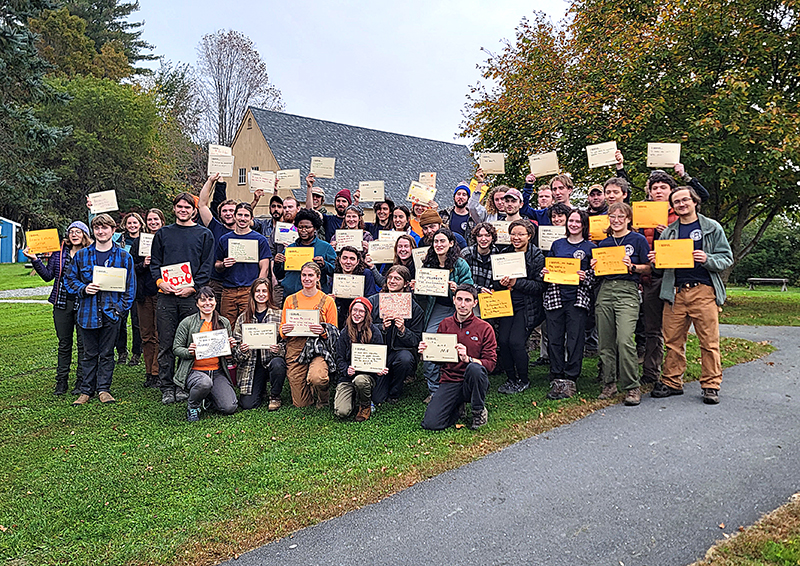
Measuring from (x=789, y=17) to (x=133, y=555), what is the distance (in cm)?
1722

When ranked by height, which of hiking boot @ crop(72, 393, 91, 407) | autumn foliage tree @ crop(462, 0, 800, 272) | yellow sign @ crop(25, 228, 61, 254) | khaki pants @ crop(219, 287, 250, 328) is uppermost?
autumn foliage tree @ crop(462, 0, 800, 272)

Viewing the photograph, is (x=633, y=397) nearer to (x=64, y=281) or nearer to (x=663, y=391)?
(x=663, y=391)

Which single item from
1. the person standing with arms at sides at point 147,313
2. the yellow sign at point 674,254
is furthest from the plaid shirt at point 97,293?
the yellow sign at point 674,254

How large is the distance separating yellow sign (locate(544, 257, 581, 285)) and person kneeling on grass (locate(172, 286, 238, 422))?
3.75 m

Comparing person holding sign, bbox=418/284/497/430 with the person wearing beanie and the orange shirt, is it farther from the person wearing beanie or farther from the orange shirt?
the orange shirt

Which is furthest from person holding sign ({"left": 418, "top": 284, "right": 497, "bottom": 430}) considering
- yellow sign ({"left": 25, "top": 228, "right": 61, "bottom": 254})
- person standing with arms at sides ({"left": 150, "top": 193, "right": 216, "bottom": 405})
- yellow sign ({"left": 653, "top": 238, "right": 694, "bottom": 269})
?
yellow sign ({"left": 25, "top": 228, "right": 61, "bottom": 254})

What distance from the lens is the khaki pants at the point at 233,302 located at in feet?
24.6

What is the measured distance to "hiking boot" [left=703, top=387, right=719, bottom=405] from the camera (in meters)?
6.23

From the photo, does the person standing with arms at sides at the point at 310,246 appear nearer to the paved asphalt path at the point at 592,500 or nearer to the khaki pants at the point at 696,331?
the paved asphalt path at the point at 592,500

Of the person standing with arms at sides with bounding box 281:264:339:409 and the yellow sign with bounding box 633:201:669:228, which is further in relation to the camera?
the person standing with arms at sides with bounding box 281:264:339:409

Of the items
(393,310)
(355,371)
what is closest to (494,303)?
(393,310)

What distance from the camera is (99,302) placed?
714 centimetres

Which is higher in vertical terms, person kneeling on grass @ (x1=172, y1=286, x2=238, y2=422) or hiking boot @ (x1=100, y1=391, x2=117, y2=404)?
person kneeling on grass @ (x1=172, y1=286, x2=238, y2=422)

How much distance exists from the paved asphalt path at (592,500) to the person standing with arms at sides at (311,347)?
2.34m
